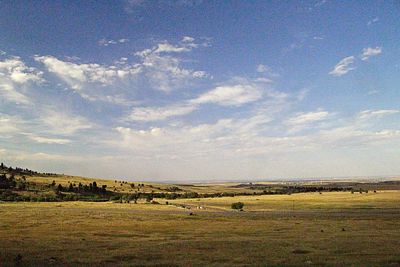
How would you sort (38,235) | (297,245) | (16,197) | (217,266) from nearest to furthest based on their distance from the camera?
(217,266)
(297,245)
(38,235)
(16,197)

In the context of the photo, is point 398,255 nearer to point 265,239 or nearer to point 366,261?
point 366,261

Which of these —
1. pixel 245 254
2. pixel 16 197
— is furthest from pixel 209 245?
pixel 16 197

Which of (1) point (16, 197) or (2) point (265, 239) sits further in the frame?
(1) point (16, 197)

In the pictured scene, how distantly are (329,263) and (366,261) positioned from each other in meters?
2.69

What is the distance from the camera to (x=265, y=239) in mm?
40906

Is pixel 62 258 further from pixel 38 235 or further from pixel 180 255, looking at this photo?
pixel 38 235

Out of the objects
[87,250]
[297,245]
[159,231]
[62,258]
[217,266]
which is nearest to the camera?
[217,266]

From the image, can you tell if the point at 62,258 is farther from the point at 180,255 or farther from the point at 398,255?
the point at 398,255

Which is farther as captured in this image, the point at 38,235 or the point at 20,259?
the point at 38,235

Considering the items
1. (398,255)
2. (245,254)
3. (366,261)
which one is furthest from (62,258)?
(398,255)

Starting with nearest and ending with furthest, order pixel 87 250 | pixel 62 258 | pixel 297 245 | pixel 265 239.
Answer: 1. pixel 62 258
2. pixel 87 250
3. pixel 297 245
4. pixel 265 239

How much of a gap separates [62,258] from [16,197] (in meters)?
114

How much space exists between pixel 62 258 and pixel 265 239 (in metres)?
20.3

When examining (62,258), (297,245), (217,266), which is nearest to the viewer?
(217,266)
